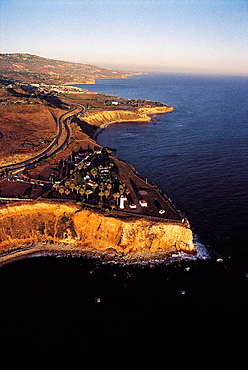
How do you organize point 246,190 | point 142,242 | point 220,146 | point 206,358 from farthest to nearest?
point 220,146 → point 246,190 → point 142,242 → point 206,358

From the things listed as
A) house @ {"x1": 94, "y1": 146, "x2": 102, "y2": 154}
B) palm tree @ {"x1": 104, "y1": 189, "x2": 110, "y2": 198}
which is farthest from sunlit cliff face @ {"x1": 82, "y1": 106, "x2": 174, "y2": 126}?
palm tree @ {"x1": 104, "y1": 189, "x2": 110, "y2": 198}

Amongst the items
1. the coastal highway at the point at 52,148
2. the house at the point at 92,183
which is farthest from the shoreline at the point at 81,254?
the coastal highway at the point at 52,148

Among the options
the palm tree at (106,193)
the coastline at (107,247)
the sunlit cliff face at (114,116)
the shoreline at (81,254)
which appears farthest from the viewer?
the sunlit cliff face at (114,116)

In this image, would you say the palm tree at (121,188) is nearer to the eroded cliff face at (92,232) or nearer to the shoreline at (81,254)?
the eroded cliff face at (92,232)

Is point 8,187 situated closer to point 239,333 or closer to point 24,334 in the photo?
point 24,334

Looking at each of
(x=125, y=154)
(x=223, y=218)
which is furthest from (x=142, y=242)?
(x=125, y=154)

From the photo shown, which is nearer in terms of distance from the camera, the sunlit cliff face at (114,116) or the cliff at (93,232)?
the cliff at (93,232)

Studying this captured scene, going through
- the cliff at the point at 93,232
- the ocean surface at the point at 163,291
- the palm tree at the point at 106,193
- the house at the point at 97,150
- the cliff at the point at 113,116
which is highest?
the cliff at the point at 113,116

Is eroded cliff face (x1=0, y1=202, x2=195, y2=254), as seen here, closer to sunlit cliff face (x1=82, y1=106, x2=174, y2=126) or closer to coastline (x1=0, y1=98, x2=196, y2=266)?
coastline (x1=0, y1=98, x2=196, y2=266)
